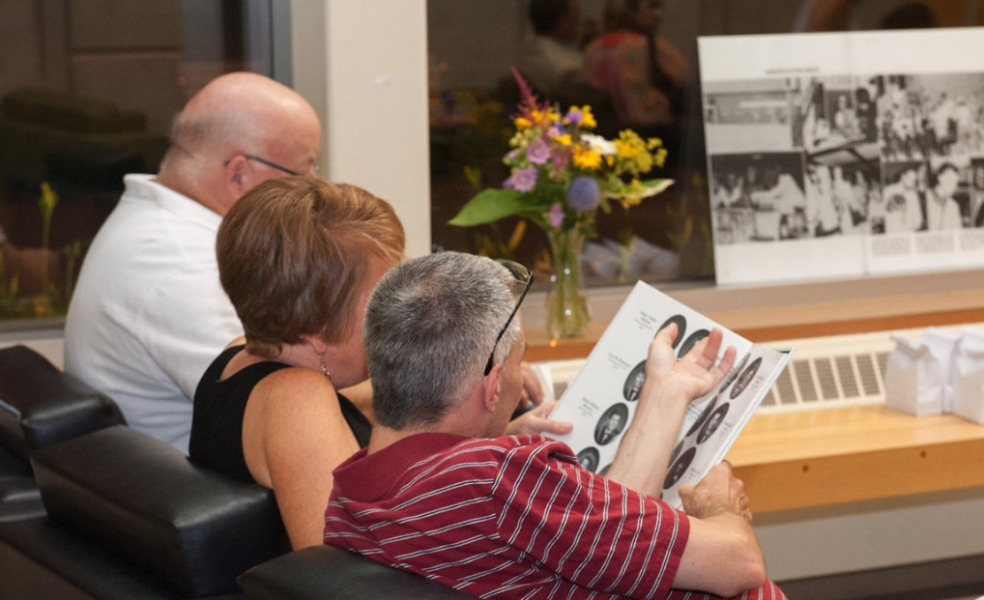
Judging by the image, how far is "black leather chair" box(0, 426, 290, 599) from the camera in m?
1.91

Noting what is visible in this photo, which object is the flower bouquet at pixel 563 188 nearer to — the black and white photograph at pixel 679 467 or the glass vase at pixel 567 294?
the glass vase at pixel 567 294

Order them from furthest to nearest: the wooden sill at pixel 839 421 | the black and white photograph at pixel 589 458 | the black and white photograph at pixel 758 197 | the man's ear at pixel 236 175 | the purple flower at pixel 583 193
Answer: the black and white photograph at pixel 758 197 → the purple flower at pixel 583 193 → the wooden sill at pixel 839 421 → the man's ear at pixel 236 175 → the black and white photograph at pixel 589 458

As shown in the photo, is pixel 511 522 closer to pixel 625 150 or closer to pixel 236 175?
pixel 236 175

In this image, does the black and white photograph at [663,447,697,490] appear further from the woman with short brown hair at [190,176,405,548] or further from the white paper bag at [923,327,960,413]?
the white paper bag at [923,327,960,413]

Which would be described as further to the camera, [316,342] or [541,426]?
[541,426]

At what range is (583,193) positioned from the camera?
3629 mm

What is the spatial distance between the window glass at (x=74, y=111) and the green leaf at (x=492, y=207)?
3.01 ft

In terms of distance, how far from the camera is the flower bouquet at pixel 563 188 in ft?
12.0

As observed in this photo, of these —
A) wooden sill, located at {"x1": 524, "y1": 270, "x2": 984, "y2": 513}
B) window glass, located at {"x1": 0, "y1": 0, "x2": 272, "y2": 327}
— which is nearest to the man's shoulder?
wooden sill, located at {"x1": 524, "y1": 270, "x2": 984, "y2": 513}

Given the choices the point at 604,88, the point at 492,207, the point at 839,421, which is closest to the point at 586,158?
the point at 492,207

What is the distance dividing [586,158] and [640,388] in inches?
56.6

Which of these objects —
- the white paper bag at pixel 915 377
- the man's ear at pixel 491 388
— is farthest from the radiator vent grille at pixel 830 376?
the man's ear at pixel 491 388

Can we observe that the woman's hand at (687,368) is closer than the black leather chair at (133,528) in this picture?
No

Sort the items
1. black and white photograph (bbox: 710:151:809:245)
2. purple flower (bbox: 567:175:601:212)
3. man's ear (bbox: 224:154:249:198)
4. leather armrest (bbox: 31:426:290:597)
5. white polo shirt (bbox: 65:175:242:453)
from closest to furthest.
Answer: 1. leather armrest (bbox: 31:426:290:597)
2. white polo shirt (bbox: 65:175:242:453)
3. man's ear (bbox: 224:154:249:198)
4. purple flower (bbox: 567:175:601:212)
5. black and white photograph (bbox: 710:151:809:245)
